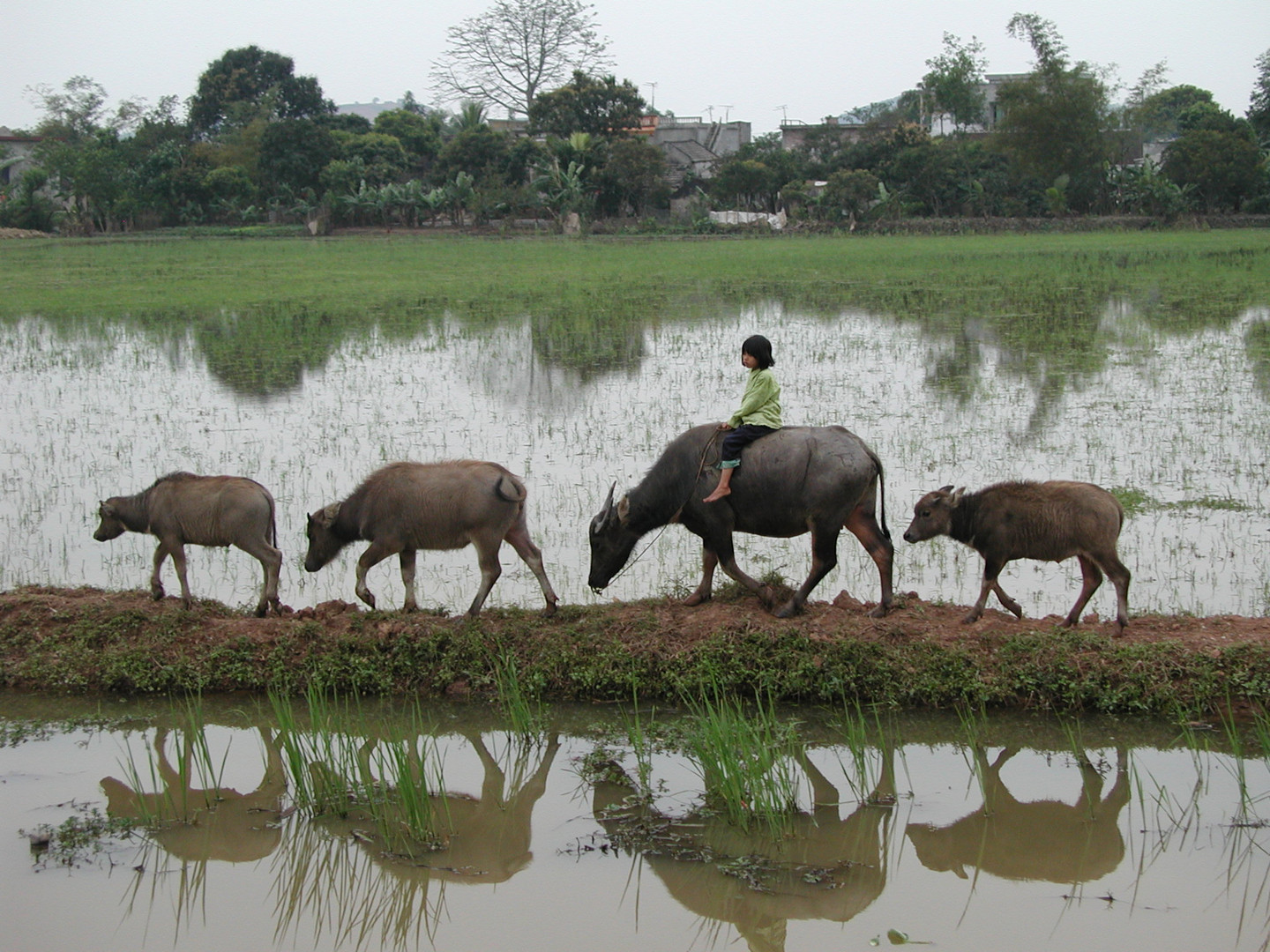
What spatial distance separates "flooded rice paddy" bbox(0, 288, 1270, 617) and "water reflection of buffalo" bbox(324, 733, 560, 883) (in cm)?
175

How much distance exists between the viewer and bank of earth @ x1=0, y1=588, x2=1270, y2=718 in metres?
4.79

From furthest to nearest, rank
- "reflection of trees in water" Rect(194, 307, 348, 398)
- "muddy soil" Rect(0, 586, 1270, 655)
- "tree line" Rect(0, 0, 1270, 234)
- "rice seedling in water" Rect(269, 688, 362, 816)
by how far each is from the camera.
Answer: "tree line" Rect(0, 0, 1270, 234)
"reflection of trees in water" Rect(194, 307, 348, 398)
"muddy soil" Rect(0, 586, 1270, 655)
"rice seedling in water" Rect(269, 688, 362, 816)

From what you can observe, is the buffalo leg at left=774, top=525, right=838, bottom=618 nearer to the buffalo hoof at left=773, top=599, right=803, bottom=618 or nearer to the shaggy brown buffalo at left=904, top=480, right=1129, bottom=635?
the buffalo hoof at left=773, top=599, right=803, bottom=618

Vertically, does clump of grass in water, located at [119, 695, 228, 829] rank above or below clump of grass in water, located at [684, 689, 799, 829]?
below

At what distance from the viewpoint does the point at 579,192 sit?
3781 cm

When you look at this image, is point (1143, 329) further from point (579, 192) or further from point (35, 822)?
point (579, 192)

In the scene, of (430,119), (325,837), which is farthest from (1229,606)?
(430,119)

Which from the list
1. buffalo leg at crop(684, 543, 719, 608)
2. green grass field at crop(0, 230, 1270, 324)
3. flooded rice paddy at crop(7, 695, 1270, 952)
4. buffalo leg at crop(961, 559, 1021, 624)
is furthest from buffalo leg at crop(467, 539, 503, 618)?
green grass field at crop(0, 230, 1270, 324)

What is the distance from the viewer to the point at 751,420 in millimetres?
5617

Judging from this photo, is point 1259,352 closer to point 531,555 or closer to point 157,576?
point 531,555

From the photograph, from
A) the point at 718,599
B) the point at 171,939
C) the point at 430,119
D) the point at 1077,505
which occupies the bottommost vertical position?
the point at 171,939

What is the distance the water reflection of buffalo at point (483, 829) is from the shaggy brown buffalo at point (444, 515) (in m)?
1.22

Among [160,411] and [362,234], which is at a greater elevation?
[362,234]

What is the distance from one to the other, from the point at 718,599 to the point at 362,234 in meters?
34.4
